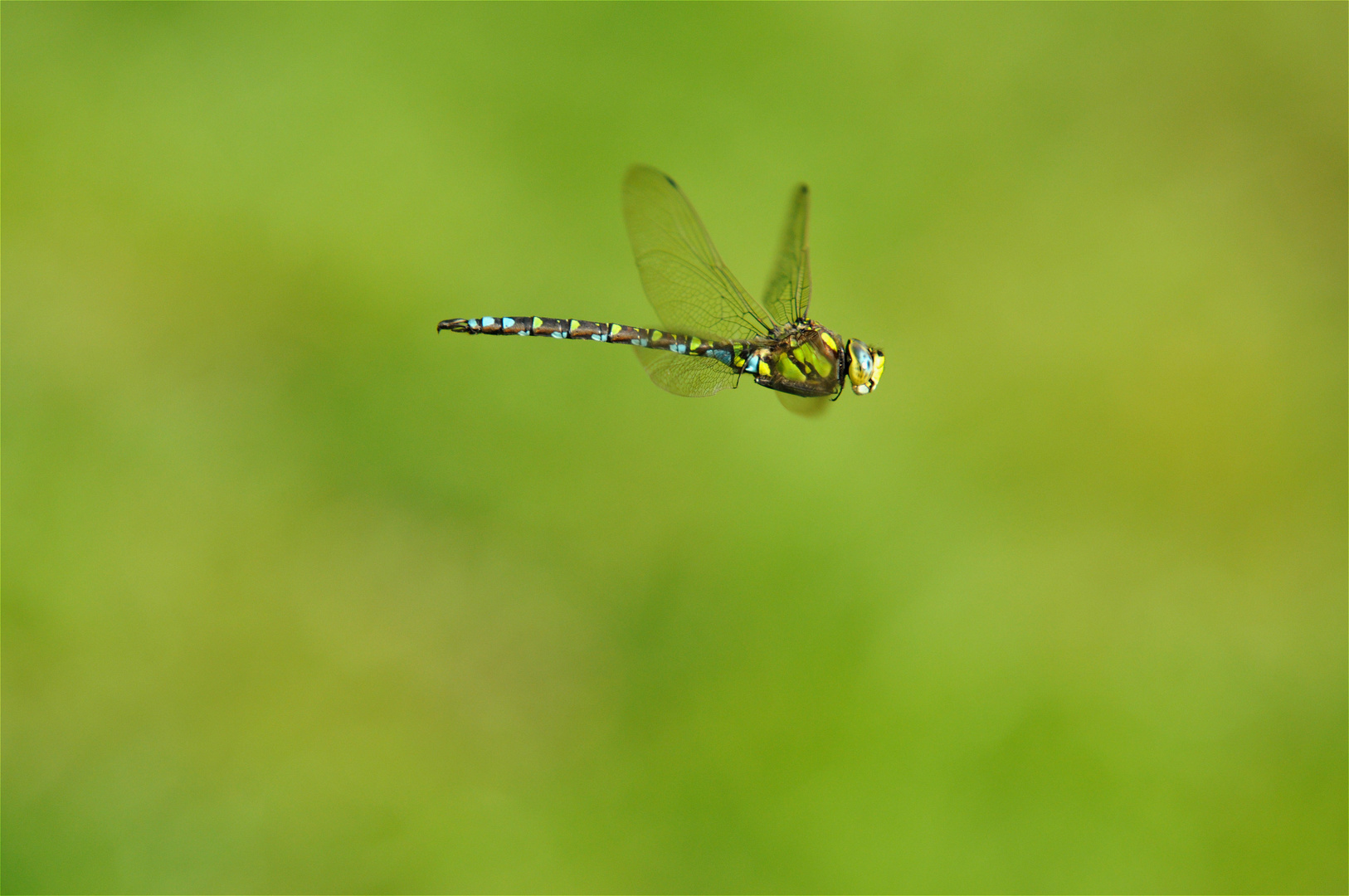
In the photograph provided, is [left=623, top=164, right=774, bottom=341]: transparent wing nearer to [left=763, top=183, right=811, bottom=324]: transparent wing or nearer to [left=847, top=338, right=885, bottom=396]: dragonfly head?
[left=763, top=183, right=811, bottom=324]: transparent wing

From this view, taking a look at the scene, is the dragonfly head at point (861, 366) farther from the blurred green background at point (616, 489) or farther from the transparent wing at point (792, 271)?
the blurred green background at point (616, 489)

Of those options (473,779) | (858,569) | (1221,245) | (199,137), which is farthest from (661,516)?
(1221,245)

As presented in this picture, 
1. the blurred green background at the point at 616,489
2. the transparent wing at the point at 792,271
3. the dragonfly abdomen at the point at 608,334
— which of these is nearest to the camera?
the transparent wing at the point at 792,271

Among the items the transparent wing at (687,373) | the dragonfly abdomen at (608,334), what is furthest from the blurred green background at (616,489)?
the transparent wing at (687,373)

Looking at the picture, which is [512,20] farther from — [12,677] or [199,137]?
[12,677]

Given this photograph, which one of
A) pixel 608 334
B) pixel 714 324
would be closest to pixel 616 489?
pixel 608 334

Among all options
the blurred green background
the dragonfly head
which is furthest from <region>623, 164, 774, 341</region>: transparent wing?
the blurred green background
